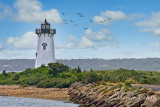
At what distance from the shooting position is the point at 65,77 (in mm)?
62875

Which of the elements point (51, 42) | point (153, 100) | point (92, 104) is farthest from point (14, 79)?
point (153, 100)

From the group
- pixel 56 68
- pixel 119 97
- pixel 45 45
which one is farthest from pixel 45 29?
pixel 119 97

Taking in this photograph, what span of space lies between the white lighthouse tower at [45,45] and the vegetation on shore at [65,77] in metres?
3.59

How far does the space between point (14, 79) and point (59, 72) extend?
8697 mm

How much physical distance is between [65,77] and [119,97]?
34183 millimetres

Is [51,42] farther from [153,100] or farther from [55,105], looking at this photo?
[153,100]

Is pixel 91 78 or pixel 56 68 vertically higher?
pixel 56 68

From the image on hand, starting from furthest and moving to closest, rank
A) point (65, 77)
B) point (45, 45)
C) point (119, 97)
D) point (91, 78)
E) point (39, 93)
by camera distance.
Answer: point (45, 45) → point (65, 77) → point (91, 78) → point (39, 93) → point (119, 97)

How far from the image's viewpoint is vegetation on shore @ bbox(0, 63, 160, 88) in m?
51.4

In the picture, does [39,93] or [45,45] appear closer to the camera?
[39,93]

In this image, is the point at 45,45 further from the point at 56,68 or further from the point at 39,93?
the point at 39,93

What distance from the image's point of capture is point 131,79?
167 feet

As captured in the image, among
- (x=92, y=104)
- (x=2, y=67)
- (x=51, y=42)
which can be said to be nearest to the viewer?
(x=92, y=104)

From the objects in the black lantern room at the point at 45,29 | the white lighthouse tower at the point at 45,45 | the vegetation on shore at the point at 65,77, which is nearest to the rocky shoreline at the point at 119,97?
the vegetation on shore at the point at 65,77
